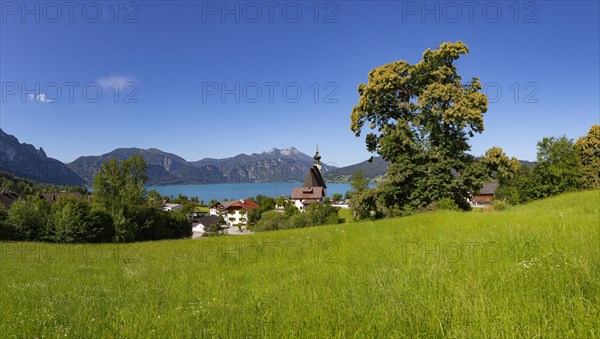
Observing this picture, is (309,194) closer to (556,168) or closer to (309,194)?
(309,194)

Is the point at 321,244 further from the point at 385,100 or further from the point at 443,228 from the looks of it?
the point at 385,100

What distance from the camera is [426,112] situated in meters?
21.0

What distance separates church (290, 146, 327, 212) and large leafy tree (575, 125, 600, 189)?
2889 inches

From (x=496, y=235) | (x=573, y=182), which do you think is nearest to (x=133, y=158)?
(x=496, y=235)

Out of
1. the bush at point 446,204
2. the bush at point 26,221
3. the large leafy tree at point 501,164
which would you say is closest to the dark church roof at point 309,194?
the bush at point 26,221

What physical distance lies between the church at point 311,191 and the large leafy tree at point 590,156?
241 feet

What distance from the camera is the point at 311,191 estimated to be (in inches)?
4350

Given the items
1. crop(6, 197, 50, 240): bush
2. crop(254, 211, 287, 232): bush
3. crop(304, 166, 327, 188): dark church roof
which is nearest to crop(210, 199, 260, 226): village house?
crop(304, 166, 327, 188): dark church roof

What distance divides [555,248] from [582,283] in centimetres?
200

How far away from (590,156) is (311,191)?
3152 inches

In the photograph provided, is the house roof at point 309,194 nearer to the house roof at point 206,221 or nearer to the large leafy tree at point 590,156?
the house roof at point 206,221

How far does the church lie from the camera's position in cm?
10856

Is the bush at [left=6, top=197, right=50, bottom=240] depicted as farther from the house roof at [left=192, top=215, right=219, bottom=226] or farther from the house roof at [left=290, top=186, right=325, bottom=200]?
the house roof at [left=290, top=186, right=325, bottom=200]

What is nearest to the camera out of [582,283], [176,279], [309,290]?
[582,283]
